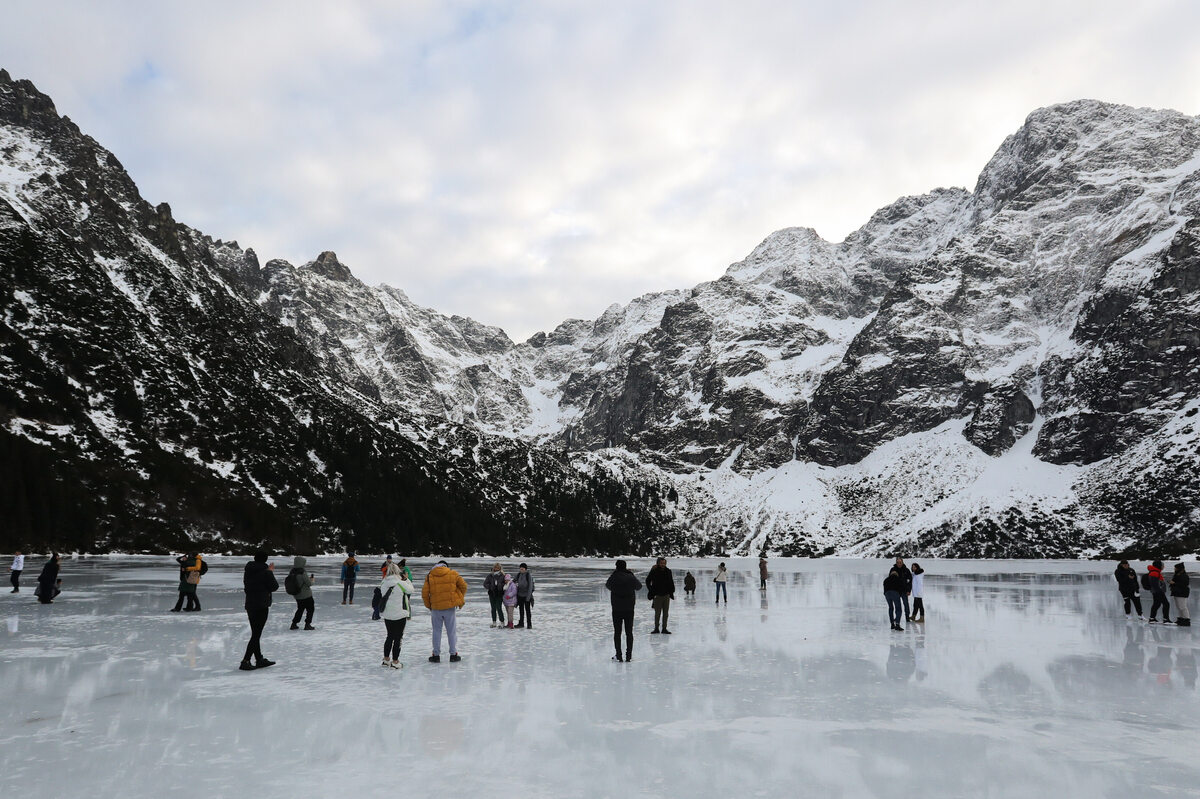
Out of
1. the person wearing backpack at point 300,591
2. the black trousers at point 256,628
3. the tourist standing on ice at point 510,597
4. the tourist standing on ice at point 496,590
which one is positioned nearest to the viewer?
the black trousers at point 256,628

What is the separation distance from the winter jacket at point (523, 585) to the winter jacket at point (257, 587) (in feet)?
34.9

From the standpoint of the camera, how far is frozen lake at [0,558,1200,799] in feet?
30.8

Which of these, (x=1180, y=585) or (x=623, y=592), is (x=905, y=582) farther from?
(x=623, y=592)

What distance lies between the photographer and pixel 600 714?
1313 cm

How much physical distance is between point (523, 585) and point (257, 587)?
11.4 metres

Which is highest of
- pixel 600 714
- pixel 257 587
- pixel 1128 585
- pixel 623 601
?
pixel 257 587

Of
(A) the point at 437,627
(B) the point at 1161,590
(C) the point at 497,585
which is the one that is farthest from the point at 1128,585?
(A) the point at 437,627

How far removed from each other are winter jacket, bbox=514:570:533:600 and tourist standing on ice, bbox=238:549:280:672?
10174mm

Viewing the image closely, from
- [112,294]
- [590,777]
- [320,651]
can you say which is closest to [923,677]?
[590,777]

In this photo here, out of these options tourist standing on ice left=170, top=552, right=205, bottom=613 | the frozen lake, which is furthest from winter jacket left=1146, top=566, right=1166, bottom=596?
tourist standing on ice left=170, top=552, right=205, bottom=613

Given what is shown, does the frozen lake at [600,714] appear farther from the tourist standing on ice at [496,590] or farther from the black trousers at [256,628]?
the tourist standing on ice at [496,590]

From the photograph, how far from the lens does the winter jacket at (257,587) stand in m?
16.9

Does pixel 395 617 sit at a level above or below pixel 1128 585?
above

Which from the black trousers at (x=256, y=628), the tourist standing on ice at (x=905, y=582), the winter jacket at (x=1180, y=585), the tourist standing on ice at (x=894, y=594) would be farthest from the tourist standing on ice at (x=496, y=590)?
the winter jacket at (x=1180, y=585)
